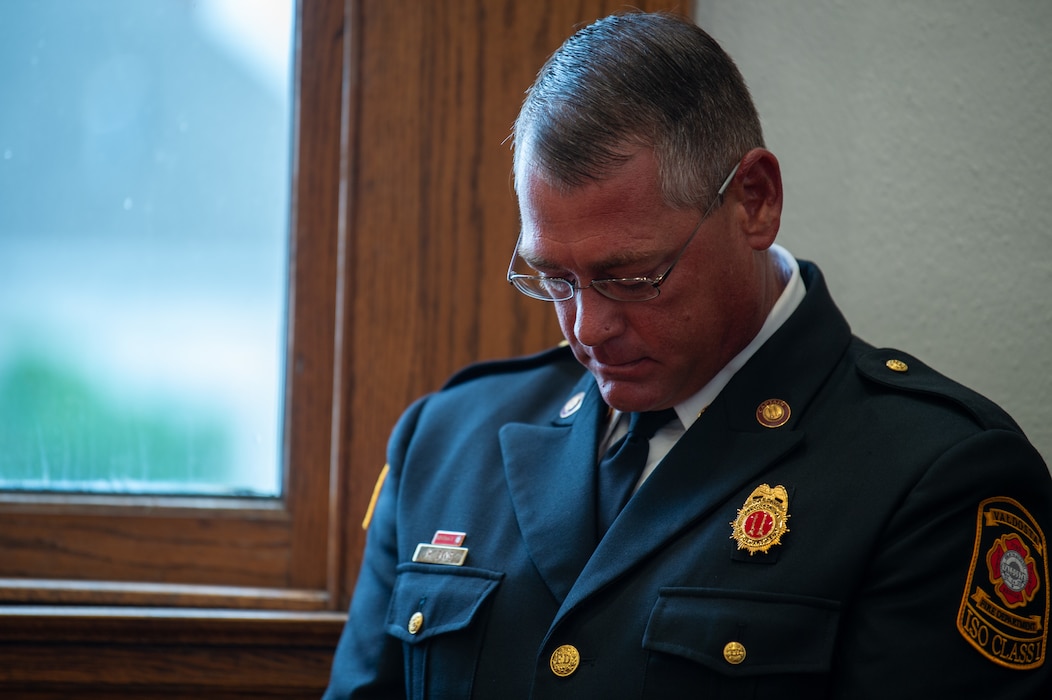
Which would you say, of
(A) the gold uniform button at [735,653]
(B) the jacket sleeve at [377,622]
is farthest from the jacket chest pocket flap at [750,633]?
(B) the jacket sleeve at [377,622]

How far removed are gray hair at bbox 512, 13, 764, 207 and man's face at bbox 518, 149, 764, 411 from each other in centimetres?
2

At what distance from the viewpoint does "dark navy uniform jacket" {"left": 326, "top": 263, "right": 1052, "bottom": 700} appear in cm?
100

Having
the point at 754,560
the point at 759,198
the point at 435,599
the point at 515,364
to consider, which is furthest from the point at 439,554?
the point at 759,198

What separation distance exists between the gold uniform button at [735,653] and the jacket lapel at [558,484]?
0.22 m

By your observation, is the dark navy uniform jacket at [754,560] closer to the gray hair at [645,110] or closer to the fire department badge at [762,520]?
the fire department badge at [762,520]

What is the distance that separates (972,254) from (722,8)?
0.53 meters

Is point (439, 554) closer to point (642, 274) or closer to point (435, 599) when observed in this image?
point (435, 599)

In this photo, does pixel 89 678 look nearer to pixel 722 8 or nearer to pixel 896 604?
pixel 896 604

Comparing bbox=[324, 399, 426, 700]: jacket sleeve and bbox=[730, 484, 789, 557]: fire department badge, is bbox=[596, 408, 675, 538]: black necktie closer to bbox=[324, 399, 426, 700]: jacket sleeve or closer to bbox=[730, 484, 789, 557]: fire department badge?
bbox=[730, 484, 789, 557]: fire department badge

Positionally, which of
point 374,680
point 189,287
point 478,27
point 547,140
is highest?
point 478,27

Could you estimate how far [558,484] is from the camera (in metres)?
1.28

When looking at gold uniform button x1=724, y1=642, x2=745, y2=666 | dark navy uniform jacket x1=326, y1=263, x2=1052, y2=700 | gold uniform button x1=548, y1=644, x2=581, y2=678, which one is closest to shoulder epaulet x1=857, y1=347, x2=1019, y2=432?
dark navy uniform jacket x1=326, y1=263, x2=1052, y2=700

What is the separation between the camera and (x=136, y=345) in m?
1.74

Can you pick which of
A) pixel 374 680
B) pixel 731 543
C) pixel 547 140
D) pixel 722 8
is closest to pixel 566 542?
pixel 731 543
